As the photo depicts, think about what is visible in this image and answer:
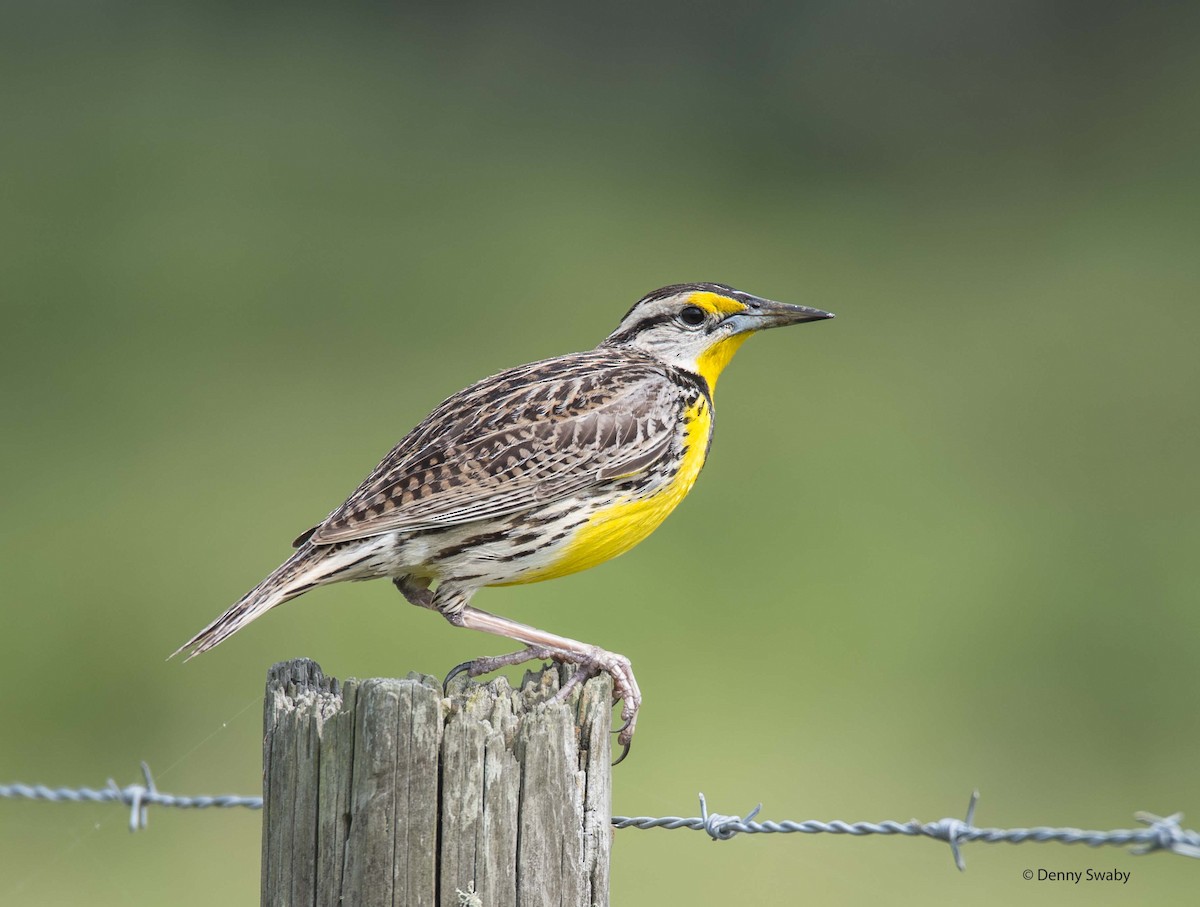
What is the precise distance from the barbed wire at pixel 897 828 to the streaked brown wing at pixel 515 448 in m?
0.63

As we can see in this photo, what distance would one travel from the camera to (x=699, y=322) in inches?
167

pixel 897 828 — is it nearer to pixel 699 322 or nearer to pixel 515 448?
pixel 515 448

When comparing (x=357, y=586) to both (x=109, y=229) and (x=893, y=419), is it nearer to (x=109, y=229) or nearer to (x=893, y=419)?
(x=893, y=419)

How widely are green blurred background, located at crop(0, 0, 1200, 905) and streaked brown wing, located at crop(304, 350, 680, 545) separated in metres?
3.16

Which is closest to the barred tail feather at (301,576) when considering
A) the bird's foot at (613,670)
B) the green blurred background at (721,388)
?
the bird's foot at (613,670)

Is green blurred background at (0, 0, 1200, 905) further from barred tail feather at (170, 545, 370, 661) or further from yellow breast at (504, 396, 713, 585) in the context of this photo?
barred tail feather at (170, 545, 370, 661)

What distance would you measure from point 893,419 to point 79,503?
5.33 metres

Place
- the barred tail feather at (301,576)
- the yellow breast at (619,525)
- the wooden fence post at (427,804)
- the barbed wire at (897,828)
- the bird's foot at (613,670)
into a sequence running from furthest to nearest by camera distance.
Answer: the yellow breast at (619,525) < the barred tail feather at (301,576) < the bird's foot at (613,670) < the wooden fence post at (427,804) < the barbed wire at (897,828)

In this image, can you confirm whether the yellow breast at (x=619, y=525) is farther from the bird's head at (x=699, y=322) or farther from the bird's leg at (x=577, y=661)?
the bird's head at (x=699, y=322)

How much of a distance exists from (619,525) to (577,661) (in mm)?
483

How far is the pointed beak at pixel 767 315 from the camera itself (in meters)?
4.16

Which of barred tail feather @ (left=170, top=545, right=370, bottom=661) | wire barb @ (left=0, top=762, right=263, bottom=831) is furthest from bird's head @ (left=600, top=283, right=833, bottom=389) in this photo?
wire barb @ (left=0, top=762, right=263, bottom=831)

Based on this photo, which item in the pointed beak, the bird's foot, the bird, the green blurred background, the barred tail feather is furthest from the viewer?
the green blurred background

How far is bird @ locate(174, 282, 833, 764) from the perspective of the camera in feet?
11.6
